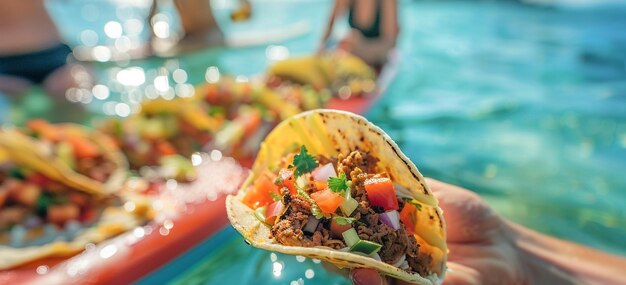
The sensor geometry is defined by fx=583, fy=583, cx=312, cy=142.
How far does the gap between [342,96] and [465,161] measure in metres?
1.32

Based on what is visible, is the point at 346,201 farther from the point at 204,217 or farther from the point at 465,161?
the point at 465,161

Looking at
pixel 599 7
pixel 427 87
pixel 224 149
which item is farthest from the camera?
pixel 599 7

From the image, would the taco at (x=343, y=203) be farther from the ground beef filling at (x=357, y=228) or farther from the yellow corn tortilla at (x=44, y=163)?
the yellow corn tortilla at (x=44, y=163)

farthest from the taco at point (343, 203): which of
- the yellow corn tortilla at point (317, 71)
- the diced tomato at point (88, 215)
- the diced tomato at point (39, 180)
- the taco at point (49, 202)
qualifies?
the yellow corn tortilla at point (317, 71)

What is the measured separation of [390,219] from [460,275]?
65 centimetres

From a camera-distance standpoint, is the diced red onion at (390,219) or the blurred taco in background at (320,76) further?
the blurred taco in background at (320,76)

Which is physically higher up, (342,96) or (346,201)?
(346,201)

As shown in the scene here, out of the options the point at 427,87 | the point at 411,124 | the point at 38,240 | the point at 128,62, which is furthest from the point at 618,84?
the point at 38,240

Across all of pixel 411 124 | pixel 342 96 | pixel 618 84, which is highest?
pixel 342 96

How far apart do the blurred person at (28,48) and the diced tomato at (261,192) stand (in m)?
4.29

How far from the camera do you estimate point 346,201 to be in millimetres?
1585

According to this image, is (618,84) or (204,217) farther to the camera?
(618,84)

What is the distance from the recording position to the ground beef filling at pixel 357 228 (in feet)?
5.10

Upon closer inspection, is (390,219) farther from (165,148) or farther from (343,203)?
(165,148)
